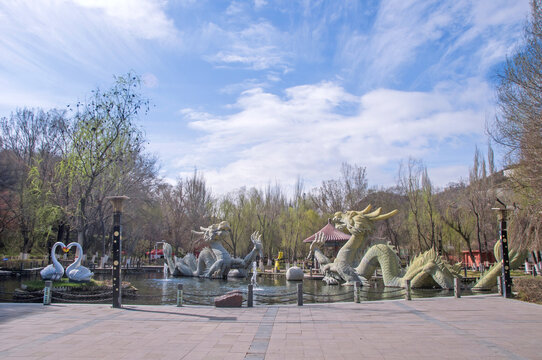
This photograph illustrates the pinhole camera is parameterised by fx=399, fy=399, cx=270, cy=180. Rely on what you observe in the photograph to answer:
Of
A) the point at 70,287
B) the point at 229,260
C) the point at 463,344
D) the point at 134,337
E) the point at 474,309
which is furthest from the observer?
the point at 229,260

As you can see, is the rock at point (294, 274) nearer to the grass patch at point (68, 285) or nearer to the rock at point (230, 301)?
the grass patch at point (68, 285)

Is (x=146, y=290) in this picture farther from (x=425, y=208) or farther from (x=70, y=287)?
(x=425, y=208)

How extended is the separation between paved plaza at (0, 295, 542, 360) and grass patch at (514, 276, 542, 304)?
1.09 metres

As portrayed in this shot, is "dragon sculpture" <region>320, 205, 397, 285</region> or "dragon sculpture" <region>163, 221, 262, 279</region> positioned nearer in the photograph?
"dragon sculpture" <region>320, 205, 397, 285</region>

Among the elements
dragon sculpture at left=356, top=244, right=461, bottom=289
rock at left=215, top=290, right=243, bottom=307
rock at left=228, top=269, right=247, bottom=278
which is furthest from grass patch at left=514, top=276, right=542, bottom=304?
rock at left=228, top=269, right=247, bottom=278

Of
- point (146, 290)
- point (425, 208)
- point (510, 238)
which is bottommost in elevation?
point (146, 290)

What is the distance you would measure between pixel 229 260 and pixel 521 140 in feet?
59.4

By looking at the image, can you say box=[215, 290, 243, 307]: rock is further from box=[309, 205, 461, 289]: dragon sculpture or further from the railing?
box=[309, 205, 461, 289]: dragon sculpture

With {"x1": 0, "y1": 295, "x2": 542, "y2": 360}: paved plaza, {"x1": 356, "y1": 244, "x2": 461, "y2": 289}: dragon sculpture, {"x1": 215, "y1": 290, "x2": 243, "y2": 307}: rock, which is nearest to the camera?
{"x1": 0, "y1": 295, "x2": 542, "y2": 360}: paved plaza

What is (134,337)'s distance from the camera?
309 inches

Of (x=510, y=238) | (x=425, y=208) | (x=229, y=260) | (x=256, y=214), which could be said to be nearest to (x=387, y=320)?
(x=510, y=238)

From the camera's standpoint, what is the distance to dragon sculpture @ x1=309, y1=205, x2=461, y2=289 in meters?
17.7

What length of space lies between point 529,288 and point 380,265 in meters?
7.50

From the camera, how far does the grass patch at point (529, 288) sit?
12.6m
